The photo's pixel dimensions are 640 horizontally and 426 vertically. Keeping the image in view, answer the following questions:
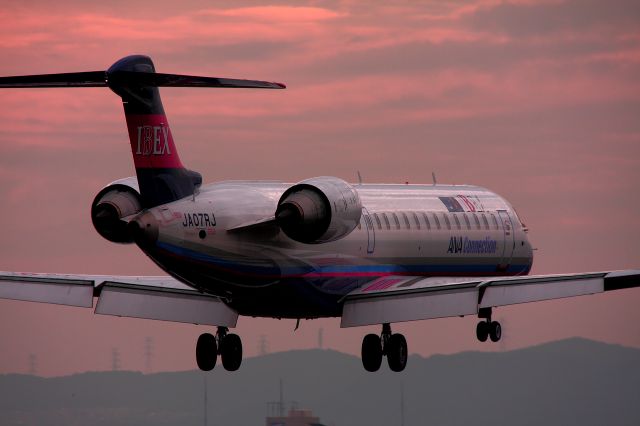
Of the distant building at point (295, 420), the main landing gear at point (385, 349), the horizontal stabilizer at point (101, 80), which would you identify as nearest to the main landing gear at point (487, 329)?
the main landing gear at point (385, 349)

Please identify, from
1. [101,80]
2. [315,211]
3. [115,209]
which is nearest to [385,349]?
[315,211]

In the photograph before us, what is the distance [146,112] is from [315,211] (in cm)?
523

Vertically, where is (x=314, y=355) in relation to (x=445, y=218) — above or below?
above

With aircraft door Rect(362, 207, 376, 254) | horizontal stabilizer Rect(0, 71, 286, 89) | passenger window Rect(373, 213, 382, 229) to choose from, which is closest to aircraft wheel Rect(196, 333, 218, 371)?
aircraft door Rect(362, 207, 376, 254)

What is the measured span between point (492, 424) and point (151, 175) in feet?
523

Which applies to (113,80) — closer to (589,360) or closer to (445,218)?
(445,218)

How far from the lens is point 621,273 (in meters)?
46.7

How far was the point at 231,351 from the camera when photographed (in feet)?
164

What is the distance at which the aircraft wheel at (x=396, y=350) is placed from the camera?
169 ft

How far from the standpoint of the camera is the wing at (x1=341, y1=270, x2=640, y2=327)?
4747 centimetres

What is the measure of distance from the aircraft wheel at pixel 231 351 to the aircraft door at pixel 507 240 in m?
12.3

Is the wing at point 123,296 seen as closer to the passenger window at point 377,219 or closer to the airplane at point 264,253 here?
the airplane at point 264,253

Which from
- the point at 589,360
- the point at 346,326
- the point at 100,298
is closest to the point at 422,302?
the point at 346,326

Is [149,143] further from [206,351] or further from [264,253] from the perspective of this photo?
[206,351]
